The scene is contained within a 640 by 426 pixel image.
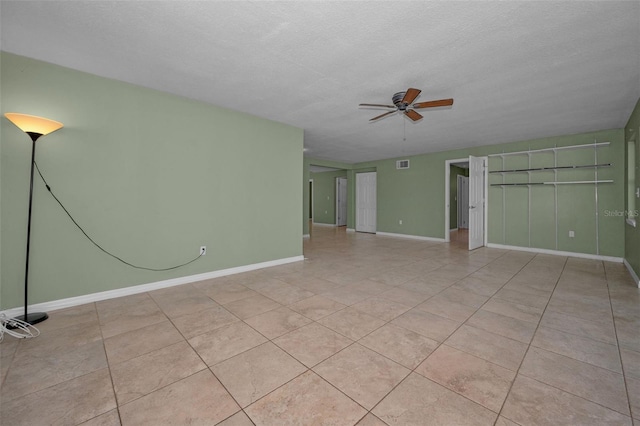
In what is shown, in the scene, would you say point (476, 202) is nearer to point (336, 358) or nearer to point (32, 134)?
point (336, 358)

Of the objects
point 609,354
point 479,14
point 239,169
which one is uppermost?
point 479,14

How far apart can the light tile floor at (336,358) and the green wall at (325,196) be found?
7.77m

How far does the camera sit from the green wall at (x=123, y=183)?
8.38 feet

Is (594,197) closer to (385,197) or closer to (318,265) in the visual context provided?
(385,197)

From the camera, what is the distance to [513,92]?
3.28 m

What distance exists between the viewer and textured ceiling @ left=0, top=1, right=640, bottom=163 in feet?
6.27

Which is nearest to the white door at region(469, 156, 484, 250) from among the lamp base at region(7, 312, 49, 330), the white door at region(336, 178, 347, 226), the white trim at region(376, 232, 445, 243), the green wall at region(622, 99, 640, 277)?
the white trim at region(376, 232, 445, 243)

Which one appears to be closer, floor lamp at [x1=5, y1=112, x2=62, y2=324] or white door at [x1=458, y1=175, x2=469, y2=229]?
floor lamp at [x1=5, y1=112, x2=62, y2=324]

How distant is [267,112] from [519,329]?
4119mm

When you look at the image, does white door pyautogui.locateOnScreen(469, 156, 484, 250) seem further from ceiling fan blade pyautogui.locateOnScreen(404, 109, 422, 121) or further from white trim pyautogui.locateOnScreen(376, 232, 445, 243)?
ceiling fan blade pyautogui.locateOnScreen(404, 109, 422, 121)

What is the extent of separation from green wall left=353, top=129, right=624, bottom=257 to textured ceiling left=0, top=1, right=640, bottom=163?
4.86 feet

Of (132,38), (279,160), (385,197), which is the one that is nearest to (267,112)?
(279,160)

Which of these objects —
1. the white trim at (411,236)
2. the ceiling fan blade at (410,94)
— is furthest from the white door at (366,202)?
the ceiling fan blade at (410,94)

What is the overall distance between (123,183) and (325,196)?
8.63 m
